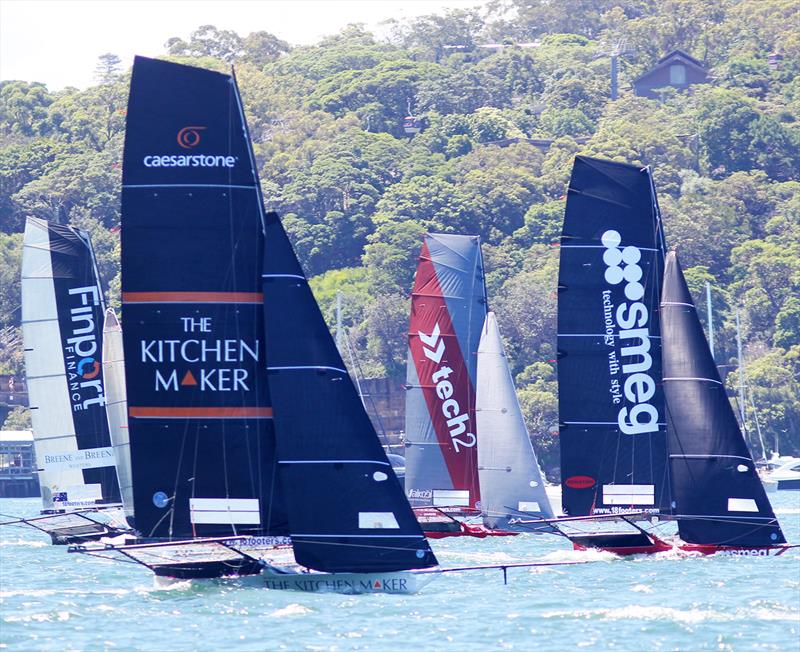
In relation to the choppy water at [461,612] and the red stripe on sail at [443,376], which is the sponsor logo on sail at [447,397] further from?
the choppy water at [461,612]

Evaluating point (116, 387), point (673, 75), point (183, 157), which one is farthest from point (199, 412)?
point (673, 75)

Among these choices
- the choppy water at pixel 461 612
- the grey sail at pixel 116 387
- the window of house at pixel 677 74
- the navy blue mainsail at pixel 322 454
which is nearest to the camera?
the choppy water at pixel 461 612

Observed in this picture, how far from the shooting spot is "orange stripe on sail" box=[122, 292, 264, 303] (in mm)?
25359

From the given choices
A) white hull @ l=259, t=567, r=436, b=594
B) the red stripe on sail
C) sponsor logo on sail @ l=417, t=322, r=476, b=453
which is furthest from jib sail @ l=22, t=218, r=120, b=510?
white hull @ l=259, t=567, r=436, b=594

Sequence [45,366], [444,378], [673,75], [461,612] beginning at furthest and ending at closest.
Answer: [673,75] < [444,378] < [45,366] < [461,612]

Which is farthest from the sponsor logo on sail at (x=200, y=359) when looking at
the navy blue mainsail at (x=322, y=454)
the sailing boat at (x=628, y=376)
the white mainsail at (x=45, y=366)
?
the white mainsail at (x=45, y=366)

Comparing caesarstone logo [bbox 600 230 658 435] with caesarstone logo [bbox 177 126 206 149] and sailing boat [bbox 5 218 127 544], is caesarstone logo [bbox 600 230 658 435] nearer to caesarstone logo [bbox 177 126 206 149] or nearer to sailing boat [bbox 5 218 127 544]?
caesarstone logo [bbox 177 126 206 149]

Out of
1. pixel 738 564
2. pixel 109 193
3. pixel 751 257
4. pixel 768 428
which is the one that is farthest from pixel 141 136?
pixel 109 193

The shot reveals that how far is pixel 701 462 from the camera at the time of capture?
3080 cm

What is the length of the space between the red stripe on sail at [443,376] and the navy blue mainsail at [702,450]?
865cm

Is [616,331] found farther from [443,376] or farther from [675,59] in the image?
[675,59]

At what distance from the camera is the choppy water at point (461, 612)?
22062mm

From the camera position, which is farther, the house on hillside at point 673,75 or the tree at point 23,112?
the tree at point 23,112

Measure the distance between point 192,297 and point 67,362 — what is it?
12.8 metres
